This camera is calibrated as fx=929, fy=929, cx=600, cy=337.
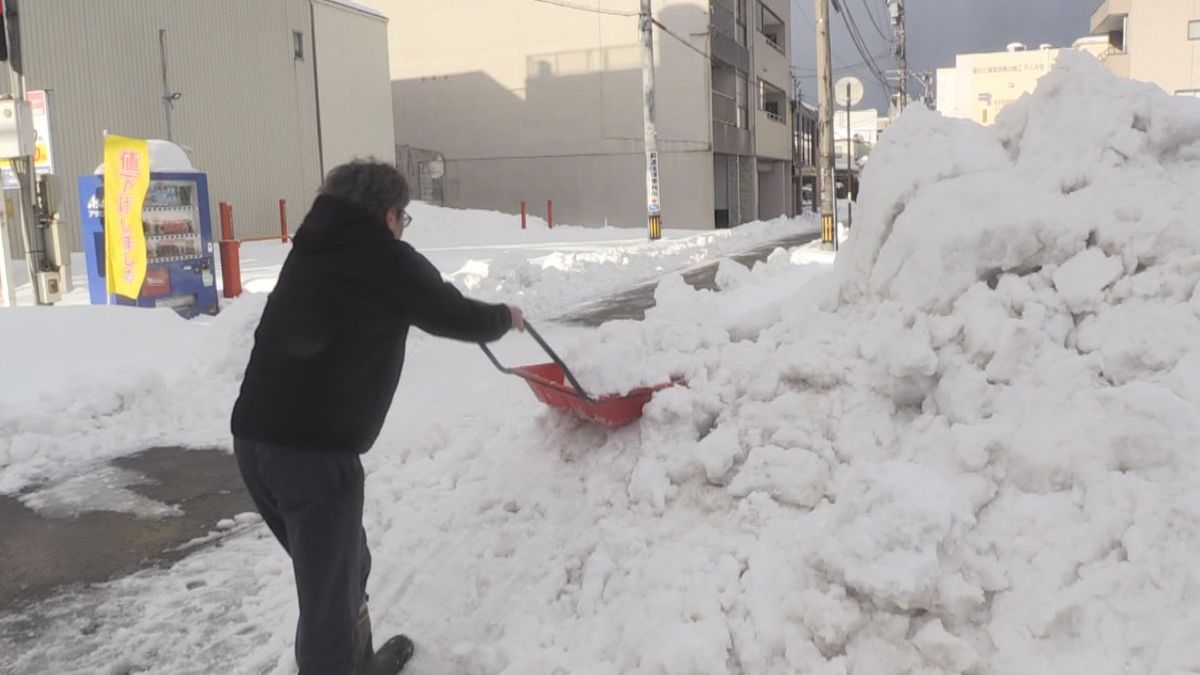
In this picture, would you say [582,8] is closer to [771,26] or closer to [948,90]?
[771,26]

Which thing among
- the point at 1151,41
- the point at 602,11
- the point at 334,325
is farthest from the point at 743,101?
the point at 334,325

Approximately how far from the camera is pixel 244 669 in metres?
3.32

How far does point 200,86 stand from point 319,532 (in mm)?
21799

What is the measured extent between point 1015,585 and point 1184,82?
4661 centimetres

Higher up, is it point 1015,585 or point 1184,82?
point 1184,82

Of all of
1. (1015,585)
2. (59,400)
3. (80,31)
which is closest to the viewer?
(1015,585)

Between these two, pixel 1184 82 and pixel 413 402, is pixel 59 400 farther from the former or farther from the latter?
pixel 1184 82

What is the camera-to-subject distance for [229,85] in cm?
2255

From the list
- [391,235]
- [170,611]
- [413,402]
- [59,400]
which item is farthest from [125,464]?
[391,235]

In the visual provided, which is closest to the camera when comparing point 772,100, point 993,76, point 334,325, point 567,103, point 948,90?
point 334,325

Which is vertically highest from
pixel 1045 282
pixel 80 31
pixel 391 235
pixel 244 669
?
pixel 80 31

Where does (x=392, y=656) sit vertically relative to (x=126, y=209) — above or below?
below

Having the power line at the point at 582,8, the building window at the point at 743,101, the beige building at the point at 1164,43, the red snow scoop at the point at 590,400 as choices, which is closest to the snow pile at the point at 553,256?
the building window at the point at 743,101

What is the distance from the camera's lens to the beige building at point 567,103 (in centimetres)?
3222
